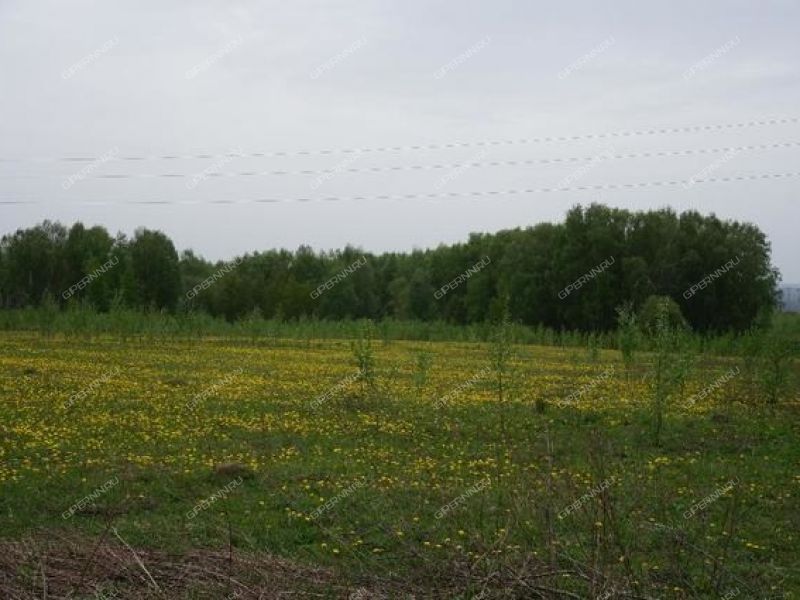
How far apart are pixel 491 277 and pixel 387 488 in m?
75.6

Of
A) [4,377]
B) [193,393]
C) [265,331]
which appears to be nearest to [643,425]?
[193,393]

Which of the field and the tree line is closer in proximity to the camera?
the field

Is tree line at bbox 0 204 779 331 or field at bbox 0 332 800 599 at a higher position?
tree line at bbox 0 204 779 331

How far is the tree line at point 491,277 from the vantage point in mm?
61750

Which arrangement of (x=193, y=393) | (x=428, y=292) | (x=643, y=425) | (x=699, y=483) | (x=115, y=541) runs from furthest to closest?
(x=428, y=292)
(x=193, y=393)
(x=643, y=425)
(x=699, y=483)
(x=115, y=541)

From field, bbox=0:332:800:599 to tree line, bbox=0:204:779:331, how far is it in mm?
21517

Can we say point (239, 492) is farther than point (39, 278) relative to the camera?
No

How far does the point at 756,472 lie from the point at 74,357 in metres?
23.6

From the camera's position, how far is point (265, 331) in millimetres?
44344

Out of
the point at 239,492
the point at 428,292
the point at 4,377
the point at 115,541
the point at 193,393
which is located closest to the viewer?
the point at 115,541

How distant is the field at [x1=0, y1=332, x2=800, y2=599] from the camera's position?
598 centimetres

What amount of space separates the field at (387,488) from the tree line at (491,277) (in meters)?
21.5

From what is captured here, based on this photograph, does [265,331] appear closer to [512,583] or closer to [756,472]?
[756,472]

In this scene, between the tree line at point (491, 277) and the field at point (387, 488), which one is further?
the tree line at point (491, 277)
